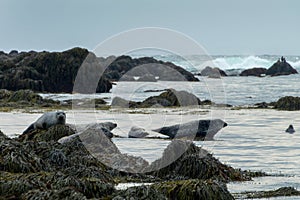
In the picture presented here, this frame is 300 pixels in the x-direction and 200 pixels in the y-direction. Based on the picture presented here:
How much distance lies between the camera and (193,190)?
6961 mm

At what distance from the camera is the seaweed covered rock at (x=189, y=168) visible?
9938 mm

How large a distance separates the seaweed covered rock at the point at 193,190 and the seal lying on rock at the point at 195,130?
8977mm

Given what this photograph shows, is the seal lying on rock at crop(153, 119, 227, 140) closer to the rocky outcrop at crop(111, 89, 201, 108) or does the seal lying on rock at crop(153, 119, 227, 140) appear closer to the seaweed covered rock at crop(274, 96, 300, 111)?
the seaweed covered rock at crop(274, 96, 300, 111)

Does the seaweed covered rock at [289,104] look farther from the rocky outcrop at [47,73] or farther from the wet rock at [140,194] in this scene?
the wet rock at [140,194]

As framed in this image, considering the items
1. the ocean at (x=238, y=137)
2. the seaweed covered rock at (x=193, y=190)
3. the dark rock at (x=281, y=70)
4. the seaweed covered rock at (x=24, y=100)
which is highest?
the dark rock at (x=281, y=70)

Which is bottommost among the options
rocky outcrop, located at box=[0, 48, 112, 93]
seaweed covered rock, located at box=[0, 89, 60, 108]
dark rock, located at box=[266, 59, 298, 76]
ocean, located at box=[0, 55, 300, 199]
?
ocean, located at box=[0, 55, 300, 199]

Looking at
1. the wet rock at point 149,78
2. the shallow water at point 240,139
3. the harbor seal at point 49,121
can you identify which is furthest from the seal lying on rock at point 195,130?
the wet rock at point 149,78

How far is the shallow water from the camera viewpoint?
37.1 feet

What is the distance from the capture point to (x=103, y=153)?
11.7m

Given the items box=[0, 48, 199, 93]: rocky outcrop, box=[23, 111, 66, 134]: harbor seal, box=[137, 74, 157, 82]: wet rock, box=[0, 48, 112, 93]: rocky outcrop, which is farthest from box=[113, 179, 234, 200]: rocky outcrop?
box=[137, 74, 157, 82]: wet rock

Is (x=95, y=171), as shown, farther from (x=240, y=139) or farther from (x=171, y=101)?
(x=171, y=101)

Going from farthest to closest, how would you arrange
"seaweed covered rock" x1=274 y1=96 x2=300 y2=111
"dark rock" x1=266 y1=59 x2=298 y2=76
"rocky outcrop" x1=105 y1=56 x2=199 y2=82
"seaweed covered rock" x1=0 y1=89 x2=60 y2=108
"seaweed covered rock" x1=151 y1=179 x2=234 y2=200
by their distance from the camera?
"dark rock" x1=266 y1=59 x2=298 y2=76 → "rocky outcrop" x1=105 y1=56 x2=199 y2=82 → "seaweed covered rock" x1=0 y1=89 x2=60 y2=108 → "seaweed covered rock" x1=274 y1=96 x2=300 y2=111 → "seaweed covered rock" x1=151 y1=179 x2=234 y2=200

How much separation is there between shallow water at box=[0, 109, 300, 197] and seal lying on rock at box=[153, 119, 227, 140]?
0.85ft

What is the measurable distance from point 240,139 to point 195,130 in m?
1.14
